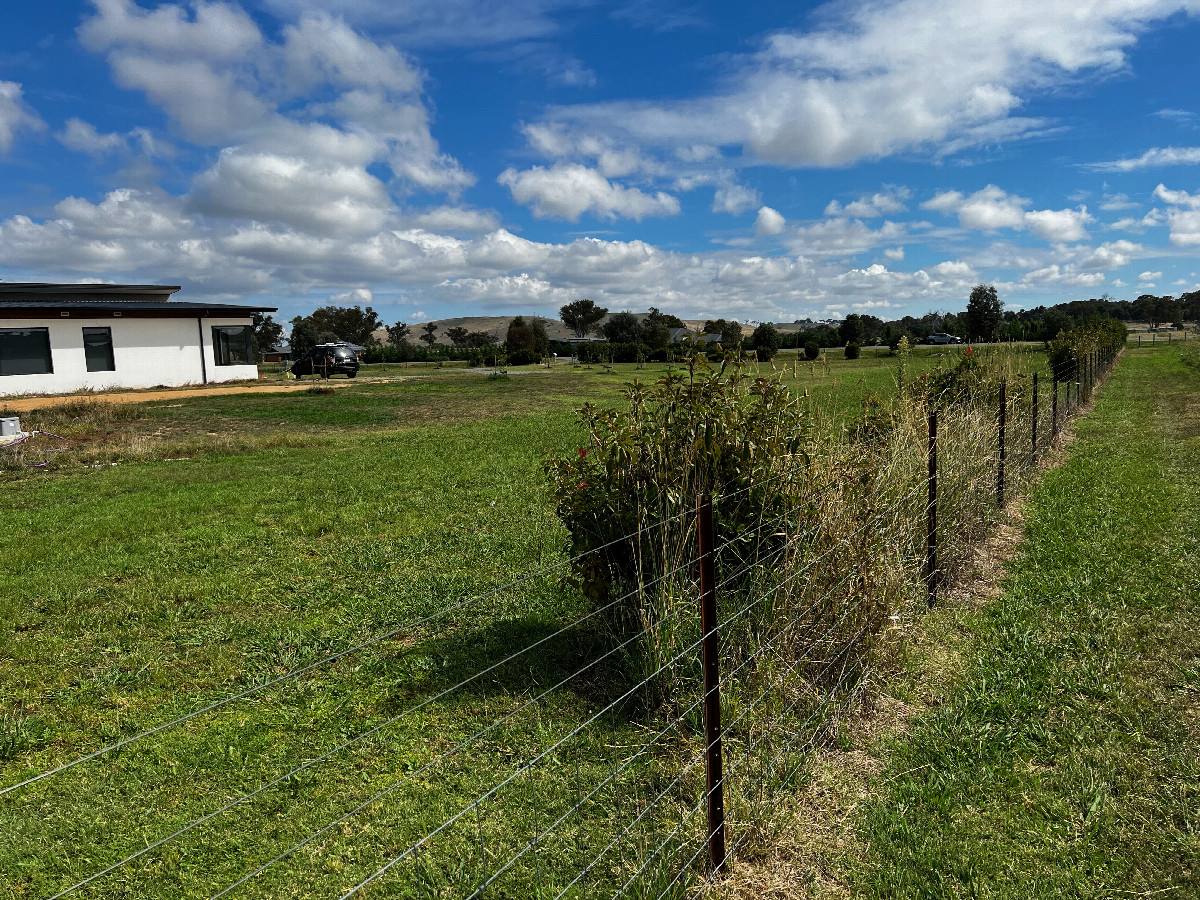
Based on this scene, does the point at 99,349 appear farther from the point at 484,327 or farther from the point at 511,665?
the point at 484,327

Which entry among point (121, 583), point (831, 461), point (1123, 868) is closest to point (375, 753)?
point (831, 461)

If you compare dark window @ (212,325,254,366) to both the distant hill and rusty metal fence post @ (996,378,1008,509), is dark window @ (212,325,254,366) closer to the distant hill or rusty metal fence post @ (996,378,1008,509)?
rusty metal fence post @ (996,378,1008,509)

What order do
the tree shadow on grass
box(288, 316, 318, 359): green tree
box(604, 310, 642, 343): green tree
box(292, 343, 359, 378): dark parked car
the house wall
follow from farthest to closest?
1. box(604, 310, 642, 343): green tree
2. box(288, 316, 318, 359): green tree
3. box(292, 343, 359, 378): dark parked car
4. the house wall
5. the tree shadow on grass

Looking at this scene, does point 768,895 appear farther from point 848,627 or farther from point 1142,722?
point 1142,722

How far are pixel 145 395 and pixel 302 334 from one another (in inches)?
2033

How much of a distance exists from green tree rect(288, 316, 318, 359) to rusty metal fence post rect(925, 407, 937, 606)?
65388mm

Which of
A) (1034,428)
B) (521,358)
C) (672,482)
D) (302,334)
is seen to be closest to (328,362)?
(521,358)

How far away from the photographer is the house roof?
22.2m

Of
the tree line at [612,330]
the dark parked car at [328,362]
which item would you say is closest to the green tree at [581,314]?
the tree line at [612,330]

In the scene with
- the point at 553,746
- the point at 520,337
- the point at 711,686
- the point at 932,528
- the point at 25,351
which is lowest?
the point at 553,746

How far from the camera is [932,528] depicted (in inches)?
217

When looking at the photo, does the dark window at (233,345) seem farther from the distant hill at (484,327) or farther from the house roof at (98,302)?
the distant hill at (484,327)

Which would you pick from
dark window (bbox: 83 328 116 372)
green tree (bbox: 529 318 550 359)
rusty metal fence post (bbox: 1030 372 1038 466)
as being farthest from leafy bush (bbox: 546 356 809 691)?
green tree (bbox: 529 318 550 359)

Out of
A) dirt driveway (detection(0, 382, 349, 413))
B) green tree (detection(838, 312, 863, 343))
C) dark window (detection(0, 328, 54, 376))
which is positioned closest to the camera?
dirt driveway (detection(0, 382, 349, 413))
